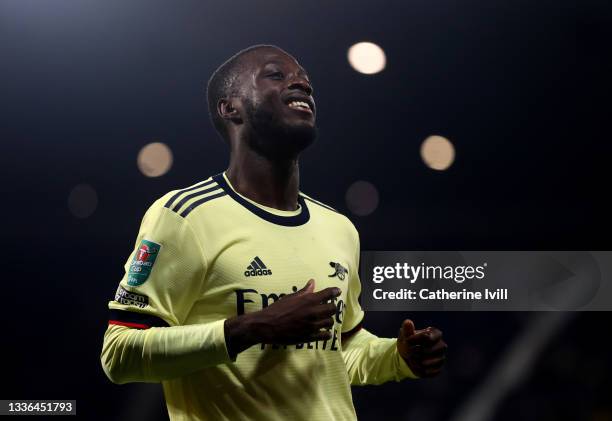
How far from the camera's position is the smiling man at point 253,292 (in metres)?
1.39

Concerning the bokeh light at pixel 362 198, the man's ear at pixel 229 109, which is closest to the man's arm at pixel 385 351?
the man's ear at pixel 229 109

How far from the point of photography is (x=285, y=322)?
134 centimetres

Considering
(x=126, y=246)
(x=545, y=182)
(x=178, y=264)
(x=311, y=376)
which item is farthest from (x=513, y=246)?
(x=178, y=264)

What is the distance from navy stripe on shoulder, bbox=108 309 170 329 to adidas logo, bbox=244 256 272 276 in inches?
8.2

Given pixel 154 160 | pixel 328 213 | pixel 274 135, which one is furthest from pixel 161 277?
pixel 154 160

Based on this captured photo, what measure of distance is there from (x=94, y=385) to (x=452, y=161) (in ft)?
5.98

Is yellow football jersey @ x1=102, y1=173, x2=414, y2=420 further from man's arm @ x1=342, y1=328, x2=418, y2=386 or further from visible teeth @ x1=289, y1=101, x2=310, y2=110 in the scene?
visible teeth @ x1=289, y1=101, x2=310, y2=110

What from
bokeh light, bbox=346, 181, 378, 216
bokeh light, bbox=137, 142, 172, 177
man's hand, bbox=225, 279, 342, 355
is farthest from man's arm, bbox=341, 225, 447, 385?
bokeh light, bbox=137, 142, 172, 177

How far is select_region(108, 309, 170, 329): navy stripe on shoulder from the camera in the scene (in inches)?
56.7

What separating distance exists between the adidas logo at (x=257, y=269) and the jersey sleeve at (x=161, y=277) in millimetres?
96

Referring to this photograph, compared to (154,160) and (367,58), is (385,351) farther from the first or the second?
(367,58)

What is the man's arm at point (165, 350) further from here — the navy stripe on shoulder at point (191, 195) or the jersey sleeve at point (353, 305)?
the jersey sleeve at point (353, 305)

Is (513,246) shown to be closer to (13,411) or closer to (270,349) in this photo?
(270,349)

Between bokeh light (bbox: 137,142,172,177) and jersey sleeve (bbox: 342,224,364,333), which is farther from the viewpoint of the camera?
bokeh light (bbox: 137,142,172,177)
